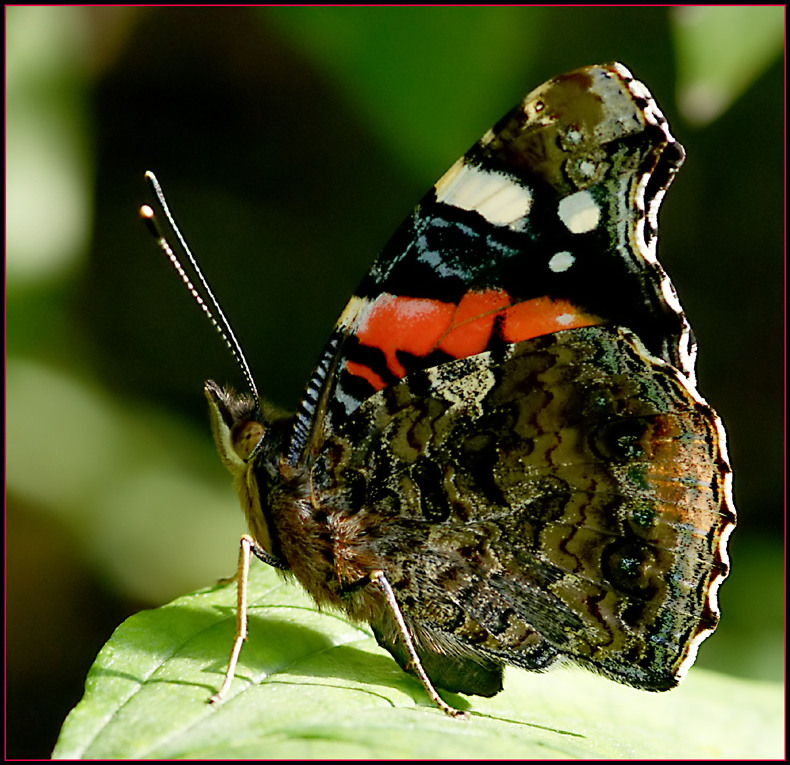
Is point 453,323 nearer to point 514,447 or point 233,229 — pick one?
point 514,447

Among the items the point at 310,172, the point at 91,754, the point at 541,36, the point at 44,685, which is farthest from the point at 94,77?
the point at 91,754

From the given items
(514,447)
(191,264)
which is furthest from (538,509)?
(191,264)

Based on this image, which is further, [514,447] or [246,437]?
[246,437]

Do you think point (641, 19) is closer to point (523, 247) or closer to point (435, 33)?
point (435, 33)

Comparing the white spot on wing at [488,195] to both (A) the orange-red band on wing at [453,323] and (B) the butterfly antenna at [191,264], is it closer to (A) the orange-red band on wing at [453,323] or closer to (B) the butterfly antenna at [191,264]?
(A) the orange-red band on wing at [453,323]

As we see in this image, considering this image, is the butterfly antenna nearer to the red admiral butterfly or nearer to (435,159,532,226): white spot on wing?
the red admiral butterfly
